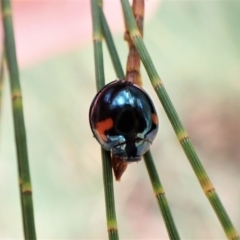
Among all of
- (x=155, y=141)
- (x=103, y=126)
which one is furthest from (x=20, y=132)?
(x=155, y=141)

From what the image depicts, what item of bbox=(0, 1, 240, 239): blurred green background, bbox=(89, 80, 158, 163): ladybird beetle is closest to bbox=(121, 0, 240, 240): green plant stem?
bbox=(89, 80, 158, 163): ladybird beetle

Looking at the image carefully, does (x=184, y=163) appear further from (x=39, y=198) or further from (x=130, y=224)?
(x=39, y=198)

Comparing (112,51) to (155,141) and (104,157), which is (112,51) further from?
(155,141)

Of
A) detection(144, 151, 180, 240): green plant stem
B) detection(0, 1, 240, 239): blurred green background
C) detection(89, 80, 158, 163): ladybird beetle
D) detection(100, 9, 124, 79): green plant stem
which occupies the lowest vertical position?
detection(144, 151, 180, 240): green plant stem

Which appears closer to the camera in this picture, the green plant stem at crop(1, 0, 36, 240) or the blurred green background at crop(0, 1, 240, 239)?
the green plant stem at crop(1, 0, 36, 240)

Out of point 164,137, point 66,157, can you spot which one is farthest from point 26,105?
point 164,137

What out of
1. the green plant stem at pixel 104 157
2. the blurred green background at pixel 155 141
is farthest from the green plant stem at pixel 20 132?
the blurred green background at pixel 155 141

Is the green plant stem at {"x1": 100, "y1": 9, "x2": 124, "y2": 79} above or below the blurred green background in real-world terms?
below

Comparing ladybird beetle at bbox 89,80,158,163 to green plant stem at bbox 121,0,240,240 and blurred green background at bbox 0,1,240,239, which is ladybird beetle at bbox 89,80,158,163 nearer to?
green plant stem at bbox 121,0,240,240
